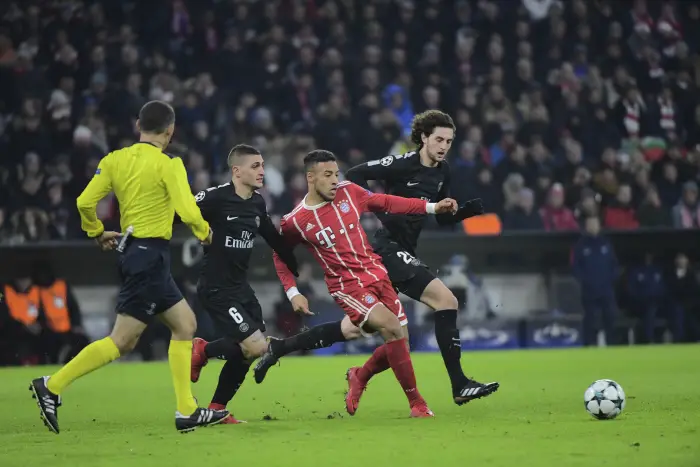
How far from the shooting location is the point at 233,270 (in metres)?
8.42

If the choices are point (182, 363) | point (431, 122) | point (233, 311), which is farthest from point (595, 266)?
point (182, 363)

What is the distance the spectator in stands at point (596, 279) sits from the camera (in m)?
16.0

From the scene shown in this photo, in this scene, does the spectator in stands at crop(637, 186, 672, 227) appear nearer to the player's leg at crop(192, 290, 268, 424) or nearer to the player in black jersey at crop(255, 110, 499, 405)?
the player in black jersey at crop(255, 110, 499, 405)

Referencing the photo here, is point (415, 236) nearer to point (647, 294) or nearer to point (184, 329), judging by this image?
point (184, 329)

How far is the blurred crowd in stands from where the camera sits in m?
17.0

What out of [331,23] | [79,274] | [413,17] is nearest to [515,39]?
[413,17]

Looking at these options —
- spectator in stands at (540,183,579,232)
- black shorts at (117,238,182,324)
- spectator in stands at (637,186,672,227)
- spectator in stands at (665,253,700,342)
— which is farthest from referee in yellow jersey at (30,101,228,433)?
spectator in stands at (637,186,672,227)

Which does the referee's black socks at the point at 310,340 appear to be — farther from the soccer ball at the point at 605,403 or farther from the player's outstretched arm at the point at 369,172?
the soccer ball at the point at 605,403

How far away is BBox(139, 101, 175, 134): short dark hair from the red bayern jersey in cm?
136

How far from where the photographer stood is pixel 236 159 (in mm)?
8375

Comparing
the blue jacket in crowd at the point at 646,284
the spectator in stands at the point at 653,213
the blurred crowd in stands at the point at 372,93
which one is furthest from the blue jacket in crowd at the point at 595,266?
the spectator in stands at the point at 653,213

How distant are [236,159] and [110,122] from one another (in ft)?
31.5

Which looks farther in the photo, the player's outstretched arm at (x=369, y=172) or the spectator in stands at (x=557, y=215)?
the spectator in stands at (x=557, y=215)

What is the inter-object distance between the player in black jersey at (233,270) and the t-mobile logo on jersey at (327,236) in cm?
43
